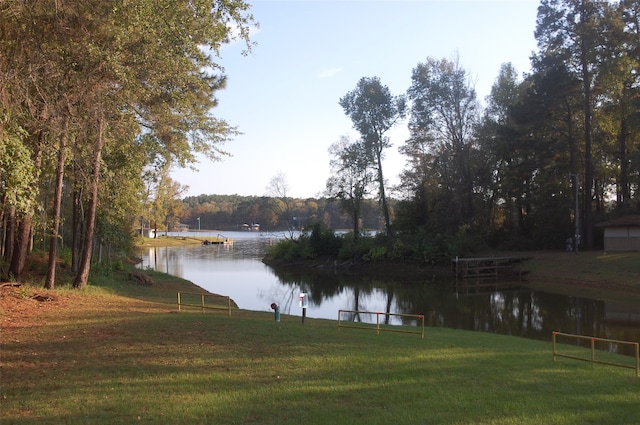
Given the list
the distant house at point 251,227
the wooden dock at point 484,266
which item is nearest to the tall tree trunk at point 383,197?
the wooden dock at point 484,266

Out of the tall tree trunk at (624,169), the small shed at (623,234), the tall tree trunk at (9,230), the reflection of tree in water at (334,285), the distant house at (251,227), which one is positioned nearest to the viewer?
the tall tree trunk at (9,230)

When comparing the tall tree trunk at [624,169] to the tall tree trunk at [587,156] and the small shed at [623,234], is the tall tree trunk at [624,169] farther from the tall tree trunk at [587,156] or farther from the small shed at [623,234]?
the small shed at [623,234]

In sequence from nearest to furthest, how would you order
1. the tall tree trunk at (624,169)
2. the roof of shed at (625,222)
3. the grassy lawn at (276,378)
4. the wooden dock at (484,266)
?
the grassy lawn at (276,378) < the roof of shed at (625,222) < the tall tree trunk at (624,169) < the wooden dock at (484,266)

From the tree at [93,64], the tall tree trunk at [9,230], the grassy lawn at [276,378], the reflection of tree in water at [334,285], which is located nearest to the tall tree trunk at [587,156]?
the reflection of tree in water at [334,285]

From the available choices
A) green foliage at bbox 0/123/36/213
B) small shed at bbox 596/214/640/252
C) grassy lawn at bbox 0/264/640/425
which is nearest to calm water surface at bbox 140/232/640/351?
small shed at bbox 596/214/640/252

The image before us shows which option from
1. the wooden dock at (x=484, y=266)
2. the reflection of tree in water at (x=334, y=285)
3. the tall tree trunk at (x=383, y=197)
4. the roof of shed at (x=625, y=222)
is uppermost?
the tall tree trunk at (x=383, y=197)

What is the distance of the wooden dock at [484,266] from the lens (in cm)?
4275

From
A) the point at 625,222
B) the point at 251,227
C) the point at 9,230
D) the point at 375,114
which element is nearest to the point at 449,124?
the point at 375,114

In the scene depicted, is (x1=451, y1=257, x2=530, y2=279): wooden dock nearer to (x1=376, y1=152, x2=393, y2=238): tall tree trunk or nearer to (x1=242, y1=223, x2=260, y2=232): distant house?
(x1=376, y1=152, x2=393, y2=238): tall tree trunk

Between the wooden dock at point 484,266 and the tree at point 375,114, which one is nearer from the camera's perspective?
the wooden dock at point 484,266

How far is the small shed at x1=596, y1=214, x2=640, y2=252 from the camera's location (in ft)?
118

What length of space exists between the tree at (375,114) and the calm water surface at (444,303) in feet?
54.4

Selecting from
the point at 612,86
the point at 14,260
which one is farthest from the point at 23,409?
the point at 612,86

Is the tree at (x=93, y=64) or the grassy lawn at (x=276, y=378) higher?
the tree at (x=93, y=64)
